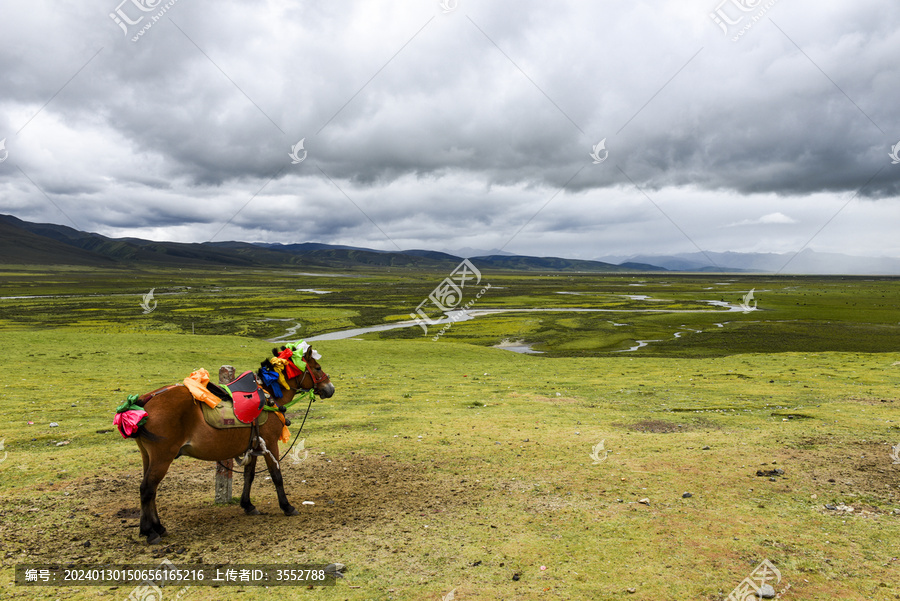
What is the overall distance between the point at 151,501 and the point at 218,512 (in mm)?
1638

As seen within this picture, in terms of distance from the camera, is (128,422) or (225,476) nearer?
(128,422)

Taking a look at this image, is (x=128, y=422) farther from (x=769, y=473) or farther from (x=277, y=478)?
(x=769, y=473)

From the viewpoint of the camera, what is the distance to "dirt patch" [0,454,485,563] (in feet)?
25.5

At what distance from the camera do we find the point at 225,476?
9680 millimetres

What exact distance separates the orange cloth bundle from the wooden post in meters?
0.71

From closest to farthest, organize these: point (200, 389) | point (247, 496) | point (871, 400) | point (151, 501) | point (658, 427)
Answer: point (151, 501)
point (200, 389)
point (247, 496)
point (658, 427)
point (871, 400)

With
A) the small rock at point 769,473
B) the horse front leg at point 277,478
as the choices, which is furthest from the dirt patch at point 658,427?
the horse front leg at point 277,478

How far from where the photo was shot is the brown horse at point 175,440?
311 inches

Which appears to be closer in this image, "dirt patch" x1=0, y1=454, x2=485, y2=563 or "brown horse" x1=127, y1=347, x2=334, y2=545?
"dirt patch" x1=0, y1=454, x2=485, y2=563

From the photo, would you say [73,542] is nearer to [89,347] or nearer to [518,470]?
[518,470]

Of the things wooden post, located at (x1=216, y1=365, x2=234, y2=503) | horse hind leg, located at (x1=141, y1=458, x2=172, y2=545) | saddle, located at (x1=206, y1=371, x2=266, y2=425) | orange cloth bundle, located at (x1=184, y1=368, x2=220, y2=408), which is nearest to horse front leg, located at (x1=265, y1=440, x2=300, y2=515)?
saddle, located at (x1=206, y1=371, x2=266, y2=425)

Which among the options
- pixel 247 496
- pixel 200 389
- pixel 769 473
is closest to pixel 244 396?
pixel 200 389

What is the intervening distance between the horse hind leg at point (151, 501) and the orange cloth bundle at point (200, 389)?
1120mm

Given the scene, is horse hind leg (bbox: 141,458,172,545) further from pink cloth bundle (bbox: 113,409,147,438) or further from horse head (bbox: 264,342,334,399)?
horse head (bbox: 264,342,334,399)
